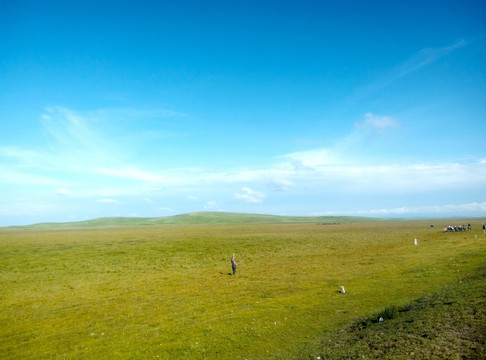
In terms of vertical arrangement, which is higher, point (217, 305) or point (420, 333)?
point (420, 333)

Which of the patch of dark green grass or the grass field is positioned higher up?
the patch of dark green grass

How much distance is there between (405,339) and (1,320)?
113ft

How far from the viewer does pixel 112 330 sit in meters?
23.2

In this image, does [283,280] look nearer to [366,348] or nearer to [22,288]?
[366,348]

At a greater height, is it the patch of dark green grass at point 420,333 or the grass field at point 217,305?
the patch of dark green grass at point 420,333

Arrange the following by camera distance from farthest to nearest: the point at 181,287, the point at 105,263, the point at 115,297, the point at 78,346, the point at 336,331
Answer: the point at 105,263, the point at 181,287, the point at 115,297, the point at 78,346, the point at 336,331

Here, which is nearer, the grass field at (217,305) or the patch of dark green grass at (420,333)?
the patch of dark green grass at (420,333)

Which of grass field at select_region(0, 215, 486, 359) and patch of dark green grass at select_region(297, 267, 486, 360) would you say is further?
grass field at select_region(0, 215, 486, 359)

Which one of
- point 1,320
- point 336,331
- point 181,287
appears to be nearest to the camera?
point 336,331

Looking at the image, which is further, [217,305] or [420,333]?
[217,305]

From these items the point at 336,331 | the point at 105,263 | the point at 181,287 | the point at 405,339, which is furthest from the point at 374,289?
the point at 105,263

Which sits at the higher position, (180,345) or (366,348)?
(366,348)

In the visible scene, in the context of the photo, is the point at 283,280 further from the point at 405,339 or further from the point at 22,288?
the point at 22,288

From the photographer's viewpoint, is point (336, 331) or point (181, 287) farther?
point (181, 287)
